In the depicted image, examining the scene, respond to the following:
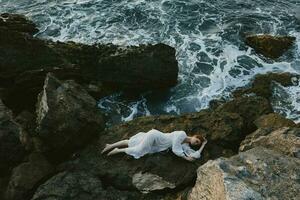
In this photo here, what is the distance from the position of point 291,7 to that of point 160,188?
16788mm

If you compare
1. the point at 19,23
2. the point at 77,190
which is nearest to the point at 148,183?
the point at 77,190

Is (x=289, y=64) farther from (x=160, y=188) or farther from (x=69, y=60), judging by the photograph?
(x=160, y=188)

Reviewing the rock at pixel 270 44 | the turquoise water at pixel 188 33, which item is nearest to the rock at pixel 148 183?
the turquoise water at pixel 188 33

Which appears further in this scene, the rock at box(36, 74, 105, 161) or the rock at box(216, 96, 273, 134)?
the rock at box(216, 96, 273, 134)

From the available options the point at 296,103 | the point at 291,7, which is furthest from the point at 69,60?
the point at 291,7

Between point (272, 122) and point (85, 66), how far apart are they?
23.6ft

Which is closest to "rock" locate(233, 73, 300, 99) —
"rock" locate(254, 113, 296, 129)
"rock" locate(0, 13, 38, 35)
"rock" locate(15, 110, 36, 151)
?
"rock" locate(254, 113, 296, 129)

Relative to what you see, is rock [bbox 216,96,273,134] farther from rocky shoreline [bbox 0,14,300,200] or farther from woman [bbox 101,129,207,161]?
woman [bbox 101,129,207,161]

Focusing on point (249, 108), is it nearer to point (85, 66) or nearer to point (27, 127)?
point (85, 66)

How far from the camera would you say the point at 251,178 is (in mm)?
8406

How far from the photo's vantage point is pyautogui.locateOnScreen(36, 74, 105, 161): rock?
459 inches

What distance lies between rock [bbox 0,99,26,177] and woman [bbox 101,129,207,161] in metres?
2.14

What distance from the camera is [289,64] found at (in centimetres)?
1886

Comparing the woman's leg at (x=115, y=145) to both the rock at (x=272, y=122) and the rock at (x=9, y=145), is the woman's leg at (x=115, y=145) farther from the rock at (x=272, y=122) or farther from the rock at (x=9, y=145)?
the rock at (x=272, y=122)
